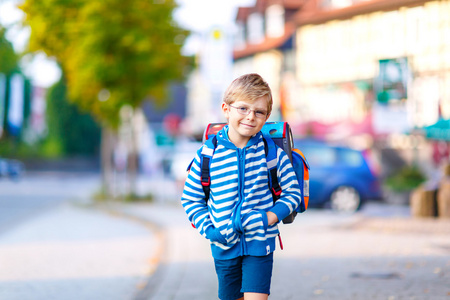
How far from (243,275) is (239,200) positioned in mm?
385

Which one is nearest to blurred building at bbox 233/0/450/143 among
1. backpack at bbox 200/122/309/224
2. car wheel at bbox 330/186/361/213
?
car wheel at bbox 330/186/361/213

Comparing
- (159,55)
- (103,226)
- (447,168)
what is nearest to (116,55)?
(159,55)

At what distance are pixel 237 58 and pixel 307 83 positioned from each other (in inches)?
481

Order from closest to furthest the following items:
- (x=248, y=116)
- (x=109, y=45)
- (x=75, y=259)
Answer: (x=248, y=116) < (x=75, y=259) < (x=109, y=45)

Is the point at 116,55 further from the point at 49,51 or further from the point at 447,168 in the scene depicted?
the point at 447,168

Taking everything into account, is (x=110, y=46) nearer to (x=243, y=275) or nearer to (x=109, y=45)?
(x=109, y=45)

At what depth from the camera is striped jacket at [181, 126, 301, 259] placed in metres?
3.78

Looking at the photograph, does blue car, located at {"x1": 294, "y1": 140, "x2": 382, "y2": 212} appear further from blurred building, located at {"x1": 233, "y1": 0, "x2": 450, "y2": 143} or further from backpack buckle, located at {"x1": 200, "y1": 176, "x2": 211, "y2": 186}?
backpack buckle, located at {"x1": 200, "y1": 176, "x2": 211, "y2": 186}

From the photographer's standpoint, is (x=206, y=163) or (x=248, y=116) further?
(x=206, y=163)

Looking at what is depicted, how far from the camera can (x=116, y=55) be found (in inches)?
832

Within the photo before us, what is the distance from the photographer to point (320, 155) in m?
18.4

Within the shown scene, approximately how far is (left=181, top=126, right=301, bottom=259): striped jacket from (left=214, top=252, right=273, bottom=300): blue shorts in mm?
52

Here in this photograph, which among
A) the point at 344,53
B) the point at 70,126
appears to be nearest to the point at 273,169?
the point at 344,53

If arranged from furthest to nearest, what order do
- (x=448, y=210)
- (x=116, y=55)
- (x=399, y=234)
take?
(x=116, y=55)
(x=448, y=210)
(x=399, y=234)
